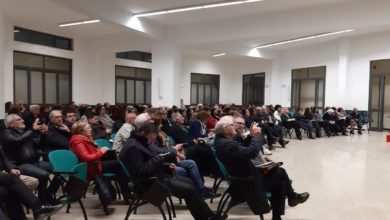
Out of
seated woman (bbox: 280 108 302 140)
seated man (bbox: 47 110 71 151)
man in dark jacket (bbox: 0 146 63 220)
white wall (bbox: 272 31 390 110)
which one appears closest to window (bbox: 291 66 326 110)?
white wall (bbox: 272 31 390 110)

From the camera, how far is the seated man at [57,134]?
14.4 feet

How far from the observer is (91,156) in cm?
385

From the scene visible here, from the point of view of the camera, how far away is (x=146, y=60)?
17.4 m

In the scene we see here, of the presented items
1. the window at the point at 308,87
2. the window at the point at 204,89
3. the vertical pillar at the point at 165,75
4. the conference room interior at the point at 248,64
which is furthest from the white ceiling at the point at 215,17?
the window at the point at 204,89

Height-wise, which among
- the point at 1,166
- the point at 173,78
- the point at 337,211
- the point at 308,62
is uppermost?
the point at 308,62

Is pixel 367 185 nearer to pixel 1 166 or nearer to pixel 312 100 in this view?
pixel 1 166

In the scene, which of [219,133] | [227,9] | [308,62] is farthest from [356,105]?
[219,133]

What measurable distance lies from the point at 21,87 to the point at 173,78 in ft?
17.8

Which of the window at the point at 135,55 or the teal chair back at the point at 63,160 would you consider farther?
the window at the point at 135,55

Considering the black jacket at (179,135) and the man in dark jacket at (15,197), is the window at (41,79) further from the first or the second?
the man in dark jacket at (15,197)

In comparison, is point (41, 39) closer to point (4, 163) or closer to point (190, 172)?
point (4, 163)

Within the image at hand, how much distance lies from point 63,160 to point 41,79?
34.0 feet

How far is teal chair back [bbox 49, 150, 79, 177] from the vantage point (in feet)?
12.1

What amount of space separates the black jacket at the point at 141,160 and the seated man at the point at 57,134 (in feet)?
4.44
